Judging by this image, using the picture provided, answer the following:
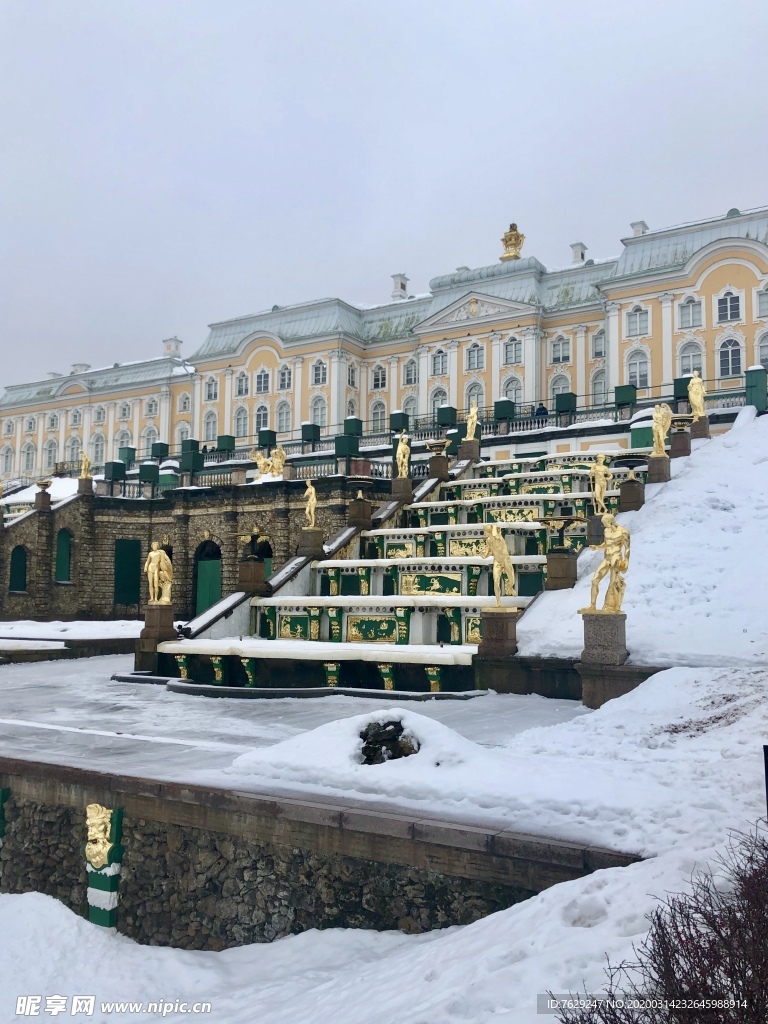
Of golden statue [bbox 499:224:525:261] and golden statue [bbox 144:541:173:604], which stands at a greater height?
golden statue [bbox 499:224:525:261]

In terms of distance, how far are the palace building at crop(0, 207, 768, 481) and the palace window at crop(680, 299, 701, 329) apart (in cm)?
7

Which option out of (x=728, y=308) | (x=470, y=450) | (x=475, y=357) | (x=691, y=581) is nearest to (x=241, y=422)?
(x=475, y=357)

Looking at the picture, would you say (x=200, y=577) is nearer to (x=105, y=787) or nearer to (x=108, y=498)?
(x=108, y=498)

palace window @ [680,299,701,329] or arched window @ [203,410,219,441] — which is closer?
palace window @ [680,299,701,329]

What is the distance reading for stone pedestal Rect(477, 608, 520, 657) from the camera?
14945 millimetres

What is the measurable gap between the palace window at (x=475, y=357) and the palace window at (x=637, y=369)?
990 cm

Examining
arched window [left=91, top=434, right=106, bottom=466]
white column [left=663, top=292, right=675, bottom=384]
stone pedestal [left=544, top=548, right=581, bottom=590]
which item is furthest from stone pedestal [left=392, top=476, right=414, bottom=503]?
arched window [left=91, top=434, right=106, bottom=466]

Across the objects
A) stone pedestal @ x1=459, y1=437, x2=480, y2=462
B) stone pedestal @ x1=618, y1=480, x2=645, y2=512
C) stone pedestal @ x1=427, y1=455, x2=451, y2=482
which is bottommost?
stone pedestal @ x1=618, y1=480, x2=645, y2=512

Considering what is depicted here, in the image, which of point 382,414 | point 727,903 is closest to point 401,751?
point 727,903

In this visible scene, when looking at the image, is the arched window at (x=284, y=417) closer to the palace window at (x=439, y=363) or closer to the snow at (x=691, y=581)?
the palace window at (x=439, y=363)

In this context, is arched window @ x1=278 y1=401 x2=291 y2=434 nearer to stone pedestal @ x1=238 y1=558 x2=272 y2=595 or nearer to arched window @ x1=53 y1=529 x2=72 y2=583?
arched window @ x1=53 y1=529 x2=72 y2=583

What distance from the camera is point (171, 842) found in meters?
8.84

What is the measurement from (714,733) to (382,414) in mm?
53948

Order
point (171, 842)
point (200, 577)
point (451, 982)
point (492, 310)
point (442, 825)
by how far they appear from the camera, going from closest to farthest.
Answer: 1. point (451, 982)
2. point (442, 825)
3. point (171, 842)
4. point (200, 577)
5. point (492, 310)
